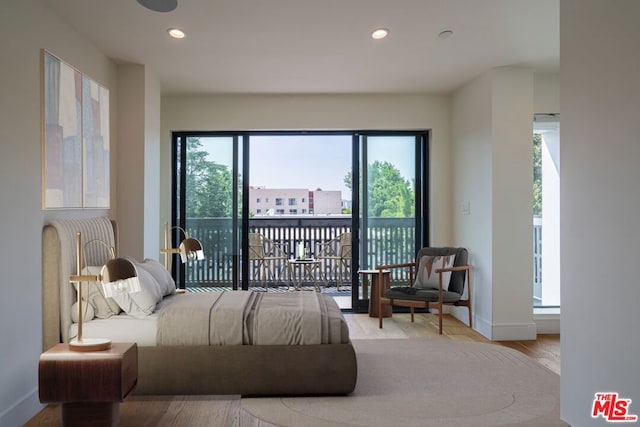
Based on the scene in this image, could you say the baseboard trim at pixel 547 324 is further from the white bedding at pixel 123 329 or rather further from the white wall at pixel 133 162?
the white wall at pixel 133 162

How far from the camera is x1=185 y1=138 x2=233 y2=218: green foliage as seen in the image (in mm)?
5250

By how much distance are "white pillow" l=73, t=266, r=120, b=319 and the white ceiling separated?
1828 mm

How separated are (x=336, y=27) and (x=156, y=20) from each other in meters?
1.34

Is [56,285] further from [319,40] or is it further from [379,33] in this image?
[379,33]

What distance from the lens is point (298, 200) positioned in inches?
352

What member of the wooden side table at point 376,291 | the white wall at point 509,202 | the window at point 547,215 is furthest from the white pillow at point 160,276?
the window at point 547,215

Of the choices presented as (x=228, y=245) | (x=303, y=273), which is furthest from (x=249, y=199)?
(x=303, y=273)

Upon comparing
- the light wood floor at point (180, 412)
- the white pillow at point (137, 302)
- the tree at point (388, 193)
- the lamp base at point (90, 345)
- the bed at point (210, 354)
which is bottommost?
the light wood floor at point (180, 412)

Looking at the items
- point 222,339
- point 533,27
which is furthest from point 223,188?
point 533,27

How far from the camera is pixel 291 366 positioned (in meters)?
2.78

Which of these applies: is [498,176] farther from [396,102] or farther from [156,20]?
[156,20]

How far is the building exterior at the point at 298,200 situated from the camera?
29.0 feet

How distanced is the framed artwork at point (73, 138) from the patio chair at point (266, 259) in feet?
9.37

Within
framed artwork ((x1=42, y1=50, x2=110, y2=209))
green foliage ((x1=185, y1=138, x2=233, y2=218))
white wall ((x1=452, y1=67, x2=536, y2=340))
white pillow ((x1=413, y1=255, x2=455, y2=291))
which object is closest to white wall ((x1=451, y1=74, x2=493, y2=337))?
white wall ((x1=452, y1=67, x2=536, y2=340))
